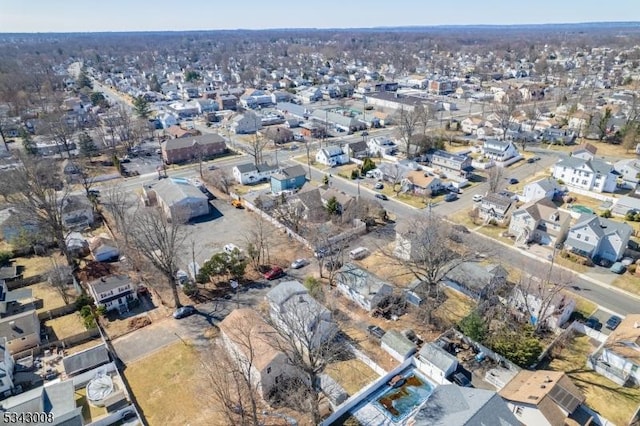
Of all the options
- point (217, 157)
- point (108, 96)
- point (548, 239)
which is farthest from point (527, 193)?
point (108, 96)

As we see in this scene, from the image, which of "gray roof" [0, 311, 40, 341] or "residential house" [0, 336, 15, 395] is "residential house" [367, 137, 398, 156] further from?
"residential house" [0, 336, 15, 395]

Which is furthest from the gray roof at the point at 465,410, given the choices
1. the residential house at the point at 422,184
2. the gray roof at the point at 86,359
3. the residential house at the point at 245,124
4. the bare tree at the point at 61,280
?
the residential house at the point at 245,124

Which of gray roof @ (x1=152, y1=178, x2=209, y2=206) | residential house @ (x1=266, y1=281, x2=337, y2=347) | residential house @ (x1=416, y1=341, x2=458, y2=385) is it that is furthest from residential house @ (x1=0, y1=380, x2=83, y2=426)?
gray roof @ (x1=152, y1=178, x2=209, y2=206)

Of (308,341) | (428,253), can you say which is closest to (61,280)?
(308,341)

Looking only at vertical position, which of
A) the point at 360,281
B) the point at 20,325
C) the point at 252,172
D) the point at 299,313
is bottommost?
the point at 360,281

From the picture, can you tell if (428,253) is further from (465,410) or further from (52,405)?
(52,405)

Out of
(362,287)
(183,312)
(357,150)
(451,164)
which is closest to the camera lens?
(183,312)
